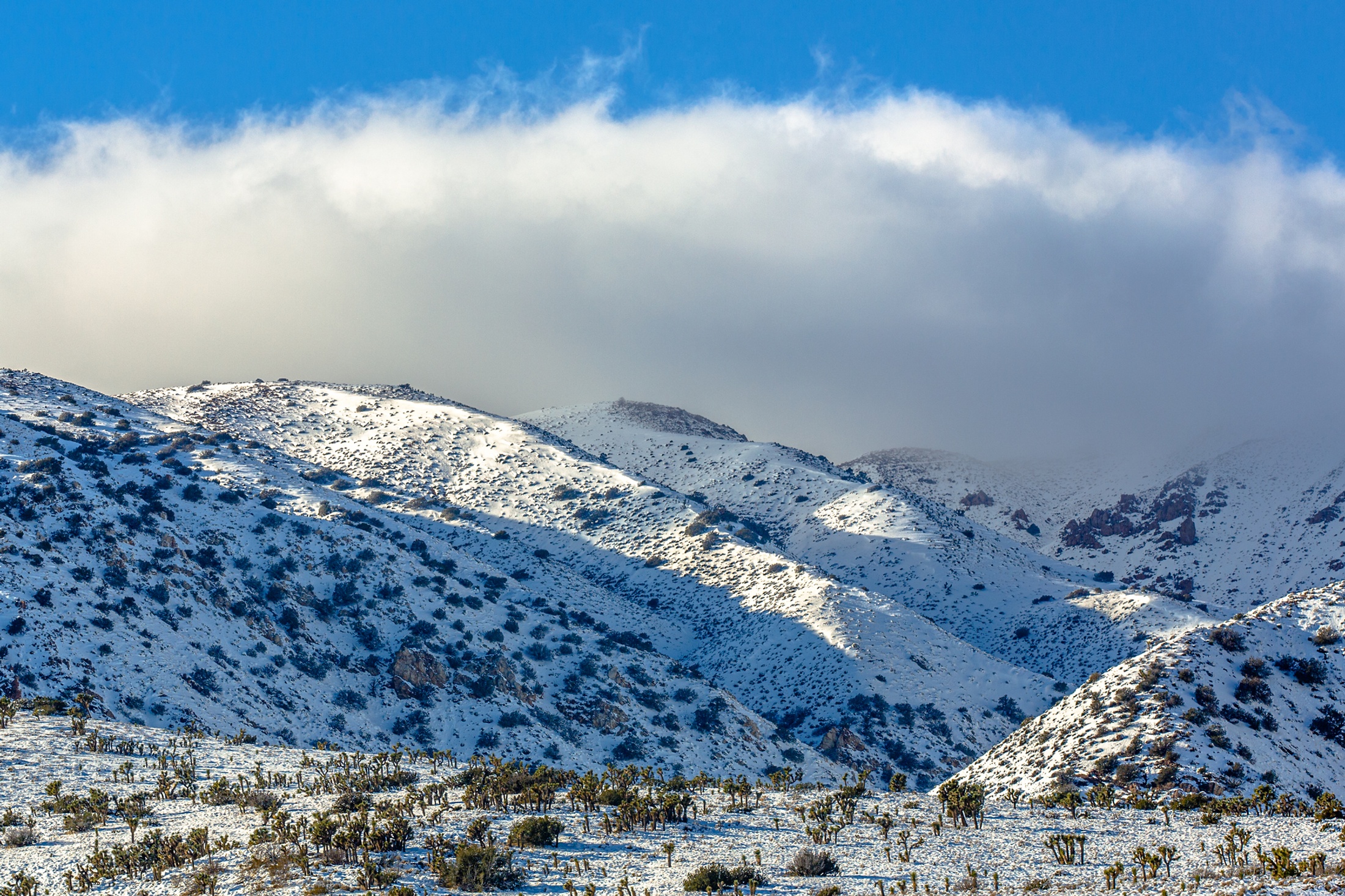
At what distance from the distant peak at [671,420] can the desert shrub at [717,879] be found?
461 ft

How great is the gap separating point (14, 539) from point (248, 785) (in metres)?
34.0

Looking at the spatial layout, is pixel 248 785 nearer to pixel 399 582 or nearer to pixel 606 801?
pixel 606 801

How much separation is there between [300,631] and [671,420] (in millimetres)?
119419

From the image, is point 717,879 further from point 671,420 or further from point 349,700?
point 671,420

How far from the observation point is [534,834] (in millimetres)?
21906

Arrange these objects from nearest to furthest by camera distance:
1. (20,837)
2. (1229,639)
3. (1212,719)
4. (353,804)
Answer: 1. (20,837)
2. (353,804)
3. (1212,719)
4. (1229,639)

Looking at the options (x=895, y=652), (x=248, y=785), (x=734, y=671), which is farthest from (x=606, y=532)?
(x=248, y=785)

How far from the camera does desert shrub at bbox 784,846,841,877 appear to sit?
19.7 meters

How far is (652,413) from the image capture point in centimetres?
17800

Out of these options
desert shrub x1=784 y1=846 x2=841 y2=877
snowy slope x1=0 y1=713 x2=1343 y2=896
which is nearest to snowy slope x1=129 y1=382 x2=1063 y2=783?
snowy slope x1=0 y1=713 x2=1343 y2=896

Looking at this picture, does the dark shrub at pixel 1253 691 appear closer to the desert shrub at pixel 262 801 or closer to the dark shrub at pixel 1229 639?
the dark shrub at pixel 1229 639

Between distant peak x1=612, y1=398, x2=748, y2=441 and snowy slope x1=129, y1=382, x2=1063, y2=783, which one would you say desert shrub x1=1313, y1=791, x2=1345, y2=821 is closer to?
snowy slope x1=129, y1=382, x2=1063, y2=783

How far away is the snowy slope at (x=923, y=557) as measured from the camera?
85812 mm

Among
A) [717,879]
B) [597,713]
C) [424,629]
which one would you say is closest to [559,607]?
[424,629]
